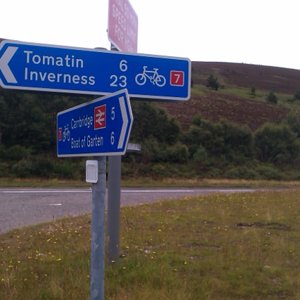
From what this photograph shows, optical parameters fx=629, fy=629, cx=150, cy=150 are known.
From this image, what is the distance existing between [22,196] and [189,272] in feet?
41.3

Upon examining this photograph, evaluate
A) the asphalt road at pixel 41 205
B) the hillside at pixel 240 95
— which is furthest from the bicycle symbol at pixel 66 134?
the hillside at pixel 240 95

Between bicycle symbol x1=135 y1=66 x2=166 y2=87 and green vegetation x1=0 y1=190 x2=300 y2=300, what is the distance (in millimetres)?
2069

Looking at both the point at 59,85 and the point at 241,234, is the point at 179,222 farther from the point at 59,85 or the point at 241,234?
the point at 59,85

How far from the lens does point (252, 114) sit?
5400 centimetres

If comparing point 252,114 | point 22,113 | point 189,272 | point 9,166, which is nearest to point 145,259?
point 189,272

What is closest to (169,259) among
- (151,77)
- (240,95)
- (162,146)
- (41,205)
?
(151,77)

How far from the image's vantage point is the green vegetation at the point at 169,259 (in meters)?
6.06

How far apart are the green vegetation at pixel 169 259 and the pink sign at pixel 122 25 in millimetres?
2438

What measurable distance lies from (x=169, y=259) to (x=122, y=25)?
2.71 m

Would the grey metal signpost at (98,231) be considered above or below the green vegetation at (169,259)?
above

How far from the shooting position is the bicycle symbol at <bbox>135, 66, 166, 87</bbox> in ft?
15.2

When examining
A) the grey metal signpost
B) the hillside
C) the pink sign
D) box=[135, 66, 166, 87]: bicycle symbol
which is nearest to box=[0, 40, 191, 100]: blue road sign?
box=[135, 66, 166, 87]: bicycle symbol

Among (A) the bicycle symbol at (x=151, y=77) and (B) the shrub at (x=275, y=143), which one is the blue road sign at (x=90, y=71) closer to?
(A) the bicycle symbol at (x=151, y=77)

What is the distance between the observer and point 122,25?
700cm
